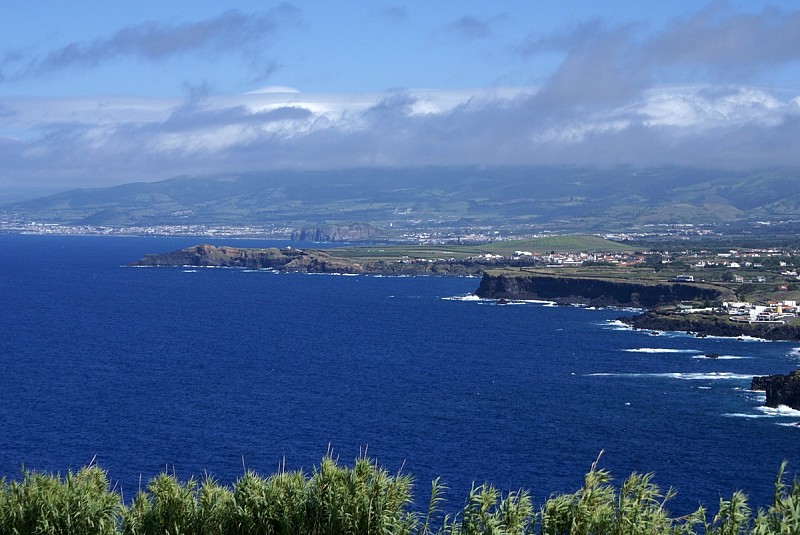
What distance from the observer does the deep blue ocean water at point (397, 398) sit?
190 ft

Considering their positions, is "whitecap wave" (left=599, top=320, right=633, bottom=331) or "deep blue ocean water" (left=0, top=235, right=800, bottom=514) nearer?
"deep blue ocean water" (left=0, top=235, right=800, bottom=514)

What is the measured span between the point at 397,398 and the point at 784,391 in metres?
26.3

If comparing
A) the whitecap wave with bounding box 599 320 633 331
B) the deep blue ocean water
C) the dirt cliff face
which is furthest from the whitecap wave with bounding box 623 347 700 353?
the dirt cliff face

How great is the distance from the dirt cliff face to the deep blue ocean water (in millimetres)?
11550

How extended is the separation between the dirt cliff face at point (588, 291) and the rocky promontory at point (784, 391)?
6446 cm

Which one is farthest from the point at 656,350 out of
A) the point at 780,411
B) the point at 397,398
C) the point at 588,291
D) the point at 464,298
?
the point at 464,298

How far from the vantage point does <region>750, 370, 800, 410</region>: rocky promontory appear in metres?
74.2

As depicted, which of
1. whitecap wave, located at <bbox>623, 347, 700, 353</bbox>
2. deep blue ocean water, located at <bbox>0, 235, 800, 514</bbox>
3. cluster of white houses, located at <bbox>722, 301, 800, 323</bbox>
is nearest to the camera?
deep blue ocean water, located at <bbox>0, 235, 800, 514</bbox>

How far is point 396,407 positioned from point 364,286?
107m

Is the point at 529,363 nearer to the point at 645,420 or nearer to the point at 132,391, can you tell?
the point at 645,420

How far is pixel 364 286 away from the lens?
591ft

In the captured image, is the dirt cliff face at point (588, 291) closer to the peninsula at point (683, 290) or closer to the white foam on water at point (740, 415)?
the peninsula at point (683, 290)

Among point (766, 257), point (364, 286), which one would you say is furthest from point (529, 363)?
point (766, 257)

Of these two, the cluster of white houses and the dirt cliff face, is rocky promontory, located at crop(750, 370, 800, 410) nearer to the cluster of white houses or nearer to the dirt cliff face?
the cluster of white houses
